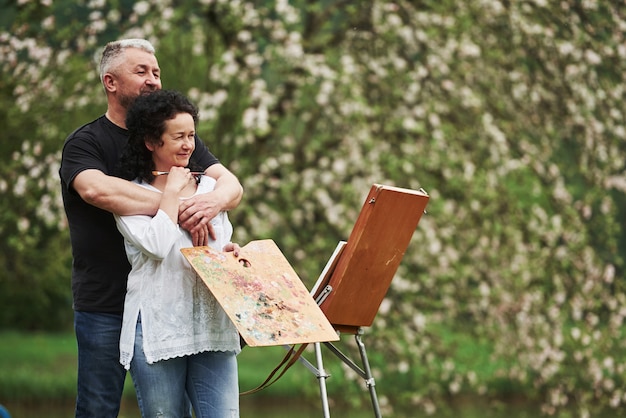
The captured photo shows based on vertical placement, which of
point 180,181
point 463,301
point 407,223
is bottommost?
point 463,301

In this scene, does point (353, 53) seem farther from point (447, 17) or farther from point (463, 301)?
point (463, 301)

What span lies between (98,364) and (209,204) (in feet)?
2.09

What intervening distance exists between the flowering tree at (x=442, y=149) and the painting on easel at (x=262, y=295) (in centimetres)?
355

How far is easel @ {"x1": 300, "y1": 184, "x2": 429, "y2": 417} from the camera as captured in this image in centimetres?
330

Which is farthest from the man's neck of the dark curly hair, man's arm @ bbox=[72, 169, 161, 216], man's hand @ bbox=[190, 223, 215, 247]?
man's hand @ bbox=[190, 223, 215, 247]

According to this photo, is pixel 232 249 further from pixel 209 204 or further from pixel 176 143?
pixel 176 143

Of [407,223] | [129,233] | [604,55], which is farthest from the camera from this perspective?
[604,55]

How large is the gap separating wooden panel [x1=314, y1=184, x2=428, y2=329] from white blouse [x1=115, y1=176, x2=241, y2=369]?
515 mm

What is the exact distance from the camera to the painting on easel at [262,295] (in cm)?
282

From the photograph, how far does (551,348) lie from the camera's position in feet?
22.1

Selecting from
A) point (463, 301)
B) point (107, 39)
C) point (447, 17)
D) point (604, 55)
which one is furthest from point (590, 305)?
point (107, 39)

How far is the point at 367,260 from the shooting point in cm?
336

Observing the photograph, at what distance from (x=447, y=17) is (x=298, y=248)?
1765 mm

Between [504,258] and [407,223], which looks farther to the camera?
[504,258]
